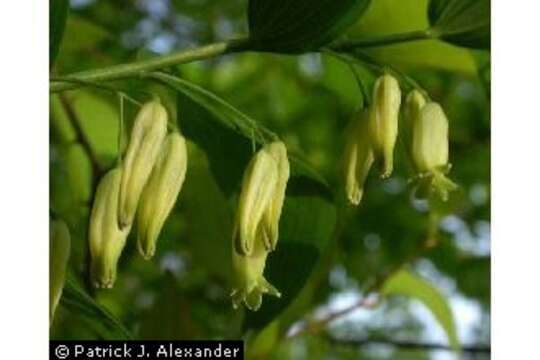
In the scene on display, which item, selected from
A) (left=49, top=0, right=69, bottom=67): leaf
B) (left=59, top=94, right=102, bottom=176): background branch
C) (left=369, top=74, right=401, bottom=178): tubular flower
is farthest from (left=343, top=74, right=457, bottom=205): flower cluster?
(left=59, top=94, right=102, bottom=176): background branch

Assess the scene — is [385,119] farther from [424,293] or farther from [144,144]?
[424,293]

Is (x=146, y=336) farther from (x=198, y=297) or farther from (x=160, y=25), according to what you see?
(x=160, y=25)

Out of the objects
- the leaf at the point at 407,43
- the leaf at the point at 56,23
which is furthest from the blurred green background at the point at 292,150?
the leaf at the point at 56,23

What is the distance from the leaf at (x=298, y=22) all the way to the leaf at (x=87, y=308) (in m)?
0.20

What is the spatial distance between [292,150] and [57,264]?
325 mm

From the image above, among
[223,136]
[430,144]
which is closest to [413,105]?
[430,144]

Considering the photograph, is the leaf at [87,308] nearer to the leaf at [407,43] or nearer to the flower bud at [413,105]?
the flower bud at [413,105]

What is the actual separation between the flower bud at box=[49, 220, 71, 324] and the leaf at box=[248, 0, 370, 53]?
179mm

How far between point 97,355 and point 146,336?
0.13 m

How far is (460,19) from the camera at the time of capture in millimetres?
768

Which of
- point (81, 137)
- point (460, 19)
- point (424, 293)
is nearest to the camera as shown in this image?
point (460, 19)
